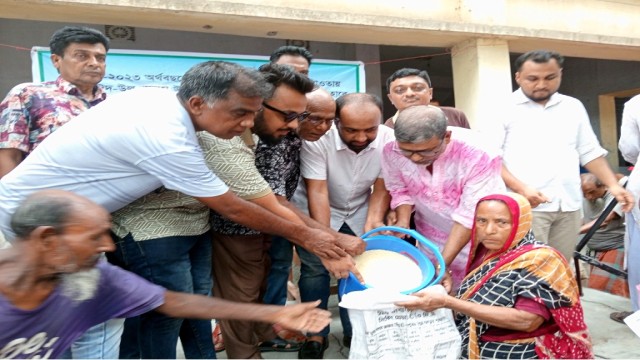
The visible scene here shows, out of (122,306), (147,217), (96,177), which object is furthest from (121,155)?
(122,306)

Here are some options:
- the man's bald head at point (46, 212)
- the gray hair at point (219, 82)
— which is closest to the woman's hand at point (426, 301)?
the gray hair at point (219, 82)

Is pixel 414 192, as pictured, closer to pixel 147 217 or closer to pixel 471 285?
pixel 471 285

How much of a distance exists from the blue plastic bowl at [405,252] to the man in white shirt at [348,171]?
13.9 inches

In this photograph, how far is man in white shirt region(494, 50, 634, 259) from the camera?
3.29 metres

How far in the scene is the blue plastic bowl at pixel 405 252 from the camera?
7.45 feet

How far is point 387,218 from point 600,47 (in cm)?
568

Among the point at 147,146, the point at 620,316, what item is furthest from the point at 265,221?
the point at 620,316

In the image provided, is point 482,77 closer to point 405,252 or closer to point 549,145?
point 549,145

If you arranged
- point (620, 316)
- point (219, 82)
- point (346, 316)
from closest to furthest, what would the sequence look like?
point (219, 82), point (346, 316), point (620, 316)

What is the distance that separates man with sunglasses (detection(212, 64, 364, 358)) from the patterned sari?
0.62 meters

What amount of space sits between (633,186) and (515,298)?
177 cm

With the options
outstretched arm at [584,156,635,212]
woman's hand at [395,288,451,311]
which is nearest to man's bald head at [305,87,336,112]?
woman's hand at [395,288,451,311]

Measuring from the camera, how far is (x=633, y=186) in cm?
338

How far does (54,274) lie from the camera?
1.42 metres
